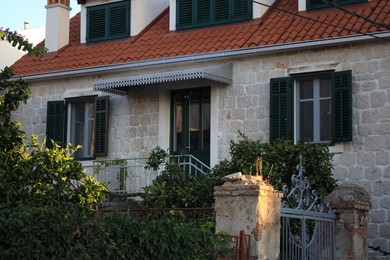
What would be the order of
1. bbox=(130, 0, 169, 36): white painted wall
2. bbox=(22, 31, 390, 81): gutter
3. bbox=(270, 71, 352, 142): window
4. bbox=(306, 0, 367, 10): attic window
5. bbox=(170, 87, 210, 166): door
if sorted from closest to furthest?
bbox=(22, 31, 390, 81): gutter, bbox=(270, 71, 352, 142): window, bbox=(306, 0, 367, 10): attic window, bbox=(170, 87, 210, 166): door, bbox=(130, 0, 169, 36): white painted wall

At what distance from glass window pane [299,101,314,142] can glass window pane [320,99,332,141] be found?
23 centimetres

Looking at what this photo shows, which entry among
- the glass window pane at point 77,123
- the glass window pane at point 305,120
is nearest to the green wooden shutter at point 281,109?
the glass window pane at point 305,120

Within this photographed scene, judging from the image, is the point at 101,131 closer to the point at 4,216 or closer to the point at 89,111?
the point at 89,111

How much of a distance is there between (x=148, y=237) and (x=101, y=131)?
11.1 m

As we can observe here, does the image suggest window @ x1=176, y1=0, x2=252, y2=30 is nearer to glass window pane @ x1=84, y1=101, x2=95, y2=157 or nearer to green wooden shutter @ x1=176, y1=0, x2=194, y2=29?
green wooden shutter @ x1=176, y1=0, x2=194, y2=29

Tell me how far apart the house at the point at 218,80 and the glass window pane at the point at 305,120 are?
2 centimetres

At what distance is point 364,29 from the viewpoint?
16.8m

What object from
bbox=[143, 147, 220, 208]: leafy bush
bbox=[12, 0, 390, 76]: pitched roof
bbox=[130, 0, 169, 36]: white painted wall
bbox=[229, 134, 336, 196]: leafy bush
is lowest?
bbox=[143, 147, 220, 208]: leafy bush

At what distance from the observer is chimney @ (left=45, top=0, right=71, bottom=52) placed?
2191 cm

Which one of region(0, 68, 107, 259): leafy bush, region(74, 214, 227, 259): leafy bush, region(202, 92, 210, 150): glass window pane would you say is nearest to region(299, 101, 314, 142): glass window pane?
region(202, 92, 210, 150): glass window pane

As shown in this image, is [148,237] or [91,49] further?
[91,49]

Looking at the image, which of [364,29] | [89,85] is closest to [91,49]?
[89,85]

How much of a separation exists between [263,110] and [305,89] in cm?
101

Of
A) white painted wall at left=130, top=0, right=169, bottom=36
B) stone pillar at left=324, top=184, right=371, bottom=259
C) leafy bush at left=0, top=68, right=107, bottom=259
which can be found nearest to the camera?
leafy bush at left=0, top=68, right=107, bottom=259
